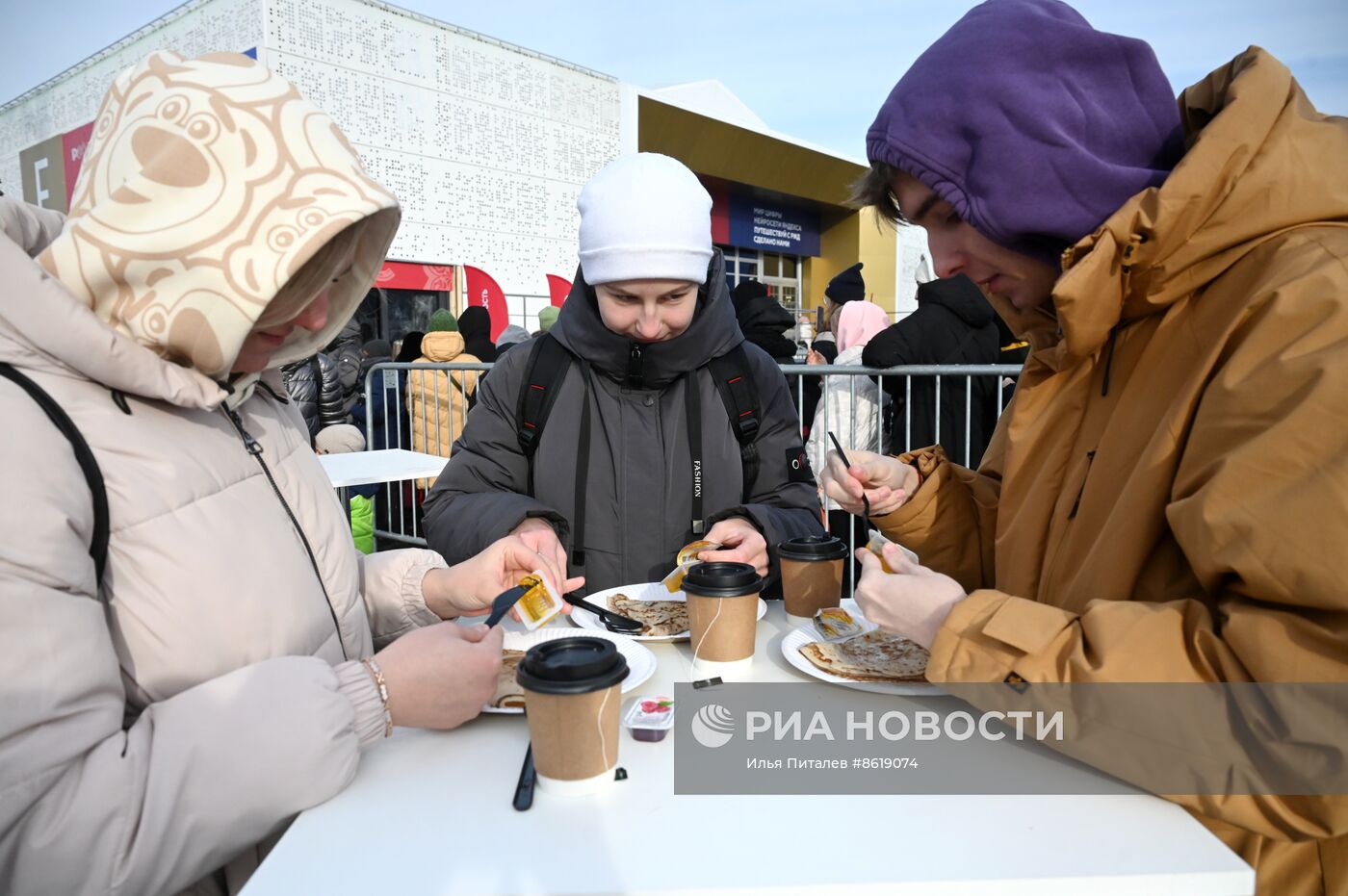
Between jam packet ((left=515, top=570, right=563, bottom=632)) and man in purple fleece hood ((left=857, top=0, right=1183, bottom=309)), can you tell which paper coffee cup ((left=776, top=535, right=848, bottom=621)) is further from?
man in purple fleece hood ((left=857, top=0, right=1183, bottom=309))

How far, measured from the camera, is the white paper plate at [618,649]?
4.64 ft

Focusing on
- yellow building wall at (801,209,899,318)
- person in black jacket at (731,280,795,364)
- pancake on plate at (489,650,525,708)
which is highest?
yellow building wall at (801,209,899,318)

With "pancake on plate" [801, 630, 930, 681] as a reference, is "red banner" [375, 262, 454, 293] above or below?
above

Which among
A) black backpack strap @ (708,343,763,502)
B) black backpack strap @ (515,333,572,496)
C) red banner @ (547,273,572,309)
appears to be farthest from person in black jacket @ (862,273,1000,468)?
red banner @ (547,273,572,309)

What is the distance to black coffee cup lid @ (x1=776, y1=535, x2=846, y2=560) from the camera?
1.86 metres

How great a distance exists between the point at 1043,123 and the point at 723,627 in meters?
1.12

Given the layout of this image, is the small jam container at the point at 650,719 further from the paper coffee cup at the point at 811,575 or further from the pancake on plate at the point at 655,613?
the paper coffee cup at the point at 811,575

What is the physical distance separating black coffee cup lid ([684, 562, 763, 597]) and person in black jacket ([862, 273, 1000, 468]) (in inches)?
160

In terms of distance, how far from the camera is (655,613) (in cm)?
192

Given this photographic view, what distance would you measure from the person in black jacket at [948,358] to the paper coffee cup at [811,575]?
3653 millimetres

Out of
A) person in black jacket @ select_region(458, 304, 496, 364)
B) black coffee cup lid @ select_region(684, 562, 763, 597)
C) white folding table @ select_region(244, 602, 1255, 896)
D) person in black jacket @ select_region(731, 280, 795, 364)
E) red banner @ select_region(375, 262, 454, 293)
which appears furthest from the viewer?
red banner @ select_region(375, 262, 454, 293)

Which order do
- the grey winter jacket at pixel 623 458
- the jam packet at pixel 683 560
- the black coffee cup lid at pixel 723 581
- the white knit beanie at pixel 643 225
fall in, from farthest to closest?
1. the grey winter jacket at pixel 623 458
2. the white knit beanie at pixel 643 225
3. the jam packet at pixel 683 560
4. the black coffee cup lid at pixel 723 581

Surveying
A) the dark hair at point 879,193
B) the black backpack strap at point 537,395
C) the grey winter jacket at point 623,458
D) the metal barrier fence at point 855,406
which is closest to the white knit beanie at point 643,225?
the grey winter jacket at point 623,458

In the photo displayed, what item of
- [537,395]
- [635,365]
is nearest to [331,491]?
[537,395]
